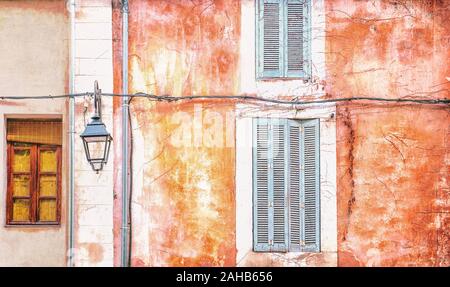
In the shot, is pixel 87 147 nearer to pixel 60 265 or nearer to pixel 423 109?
pixel 60 265

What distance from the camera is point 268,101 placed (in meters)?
10.9

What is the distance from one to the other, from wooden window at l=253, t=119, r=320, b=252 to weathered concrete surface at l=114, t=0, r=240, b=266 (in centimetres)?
36

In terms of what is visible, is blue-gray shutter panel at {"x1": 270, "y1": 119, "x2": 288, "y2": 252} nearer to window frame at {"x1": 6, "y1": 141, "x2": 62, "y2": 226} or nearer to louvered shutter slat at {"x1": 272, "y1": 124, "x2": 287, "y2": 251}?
louvered shutter slat at {"x1": 272, "y1": 124, "x2": 287, "y2": 251}

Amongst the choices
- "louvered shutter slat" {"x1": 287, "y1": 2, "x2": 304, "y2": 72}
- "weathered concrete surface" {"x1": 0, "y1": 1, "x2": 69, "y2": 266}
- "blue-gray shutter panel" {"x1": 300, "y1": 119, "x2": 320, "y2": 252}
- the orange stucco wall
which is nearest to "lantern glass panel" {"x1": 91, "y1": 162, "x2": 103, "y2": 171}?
the orange stucco wall

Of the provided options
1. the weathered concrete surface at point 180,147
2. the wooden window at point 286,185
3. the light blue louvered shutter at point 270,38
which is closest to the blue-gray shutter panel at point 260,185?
the wooden window at point 286,185

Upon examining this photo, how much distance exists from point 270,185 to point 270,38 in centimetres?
186

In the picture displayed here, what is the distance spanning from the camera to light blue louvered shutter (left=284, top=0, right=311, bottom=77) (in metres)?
10.9

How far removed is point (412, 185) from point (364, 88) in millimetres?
1355

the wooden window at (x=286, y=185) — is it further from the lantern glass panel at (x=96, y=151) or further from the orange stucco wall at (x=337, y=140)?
the lantern glass panel at (x=96, y=151)

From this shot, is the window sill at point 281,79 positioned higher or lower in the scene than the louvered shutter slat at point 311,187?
higher

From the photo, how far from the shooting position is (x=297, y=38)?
11008 millimetres

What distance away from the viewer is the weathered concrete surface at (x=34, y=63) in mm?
11062

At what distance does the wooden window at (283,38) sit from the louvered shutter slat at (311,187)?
0.73 metres

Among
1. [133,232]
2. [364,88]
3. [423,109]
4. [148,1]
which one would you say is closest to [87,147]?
[133,232]
